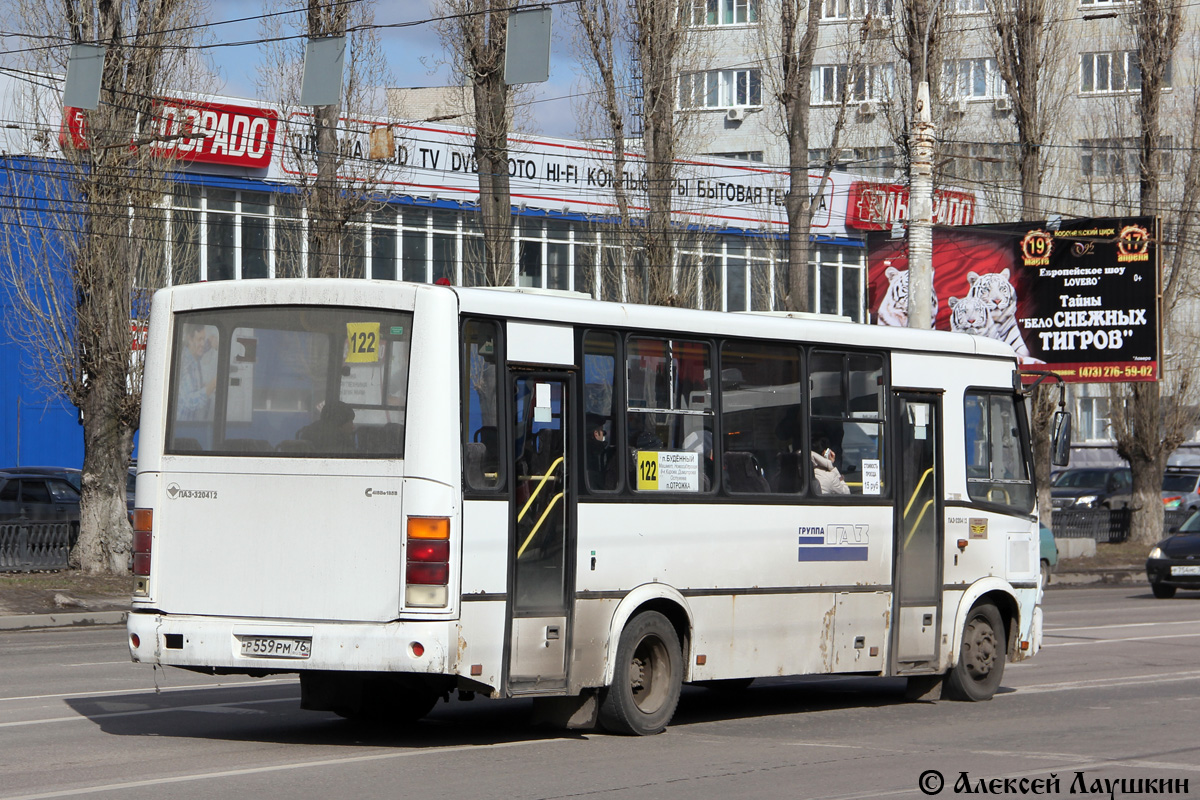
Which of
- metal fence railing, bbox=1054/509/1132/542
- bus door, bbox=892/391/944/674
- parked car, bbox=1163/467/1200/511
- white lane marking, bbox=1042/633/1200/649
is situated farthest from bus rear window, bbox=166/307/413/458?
parked car, bbox=1163/467/1200/511

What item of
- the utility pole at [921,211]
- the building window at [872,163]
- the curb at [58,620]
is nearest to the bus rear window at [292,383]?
the curb at [58,620]

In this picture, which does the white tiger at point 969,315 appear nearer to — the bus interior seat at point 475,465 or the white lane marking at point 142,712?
the white lane marking at point 142,712

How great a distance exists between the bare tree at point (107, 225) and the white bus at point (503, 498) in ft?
47.7

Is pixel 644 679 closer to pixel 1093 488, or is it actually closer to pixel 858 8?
pixel 858 8

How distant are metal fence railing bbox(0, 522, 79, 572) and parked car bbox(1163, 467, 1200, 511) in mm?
29665

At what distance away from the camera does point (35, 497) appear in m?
27.3

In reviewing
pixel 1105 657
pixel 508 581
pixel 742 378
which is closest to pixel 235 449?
pixel 508 581

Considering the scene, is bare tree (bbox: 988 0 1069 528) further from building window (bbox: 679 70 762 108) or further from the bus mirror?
building window (bbox: 679 70 762 108)

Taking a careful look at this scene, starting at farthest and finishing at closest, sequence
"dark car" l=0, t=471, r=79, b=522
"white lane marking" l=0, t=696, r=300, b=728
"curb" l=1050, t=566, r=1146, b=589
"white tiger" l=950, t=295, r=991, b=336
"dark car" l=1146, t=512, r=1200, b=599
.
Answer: "white tiger" l=950, t=295, r=991, b=336 → "curb" l=1050, t=566, r=1146, b=589 → "dark car" l=0, t=471, r=79, b=522 → "dark car" l=1146, t=512, r=1200, b=599 → "white lane marking" l=0, t=696, r=300, b=728

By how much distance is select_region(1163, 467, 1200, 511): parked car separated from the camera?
4381 cm

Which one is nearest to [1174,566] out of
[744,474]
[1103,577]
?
[1103,577]

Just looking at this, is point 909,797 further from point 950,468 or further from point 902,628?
point 950,468

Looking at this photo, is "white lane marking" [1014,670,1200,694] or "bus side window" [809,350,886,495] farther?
"white lane marking" [1014,670,1200,694]

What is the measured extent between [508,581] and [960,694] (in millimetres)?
4639
